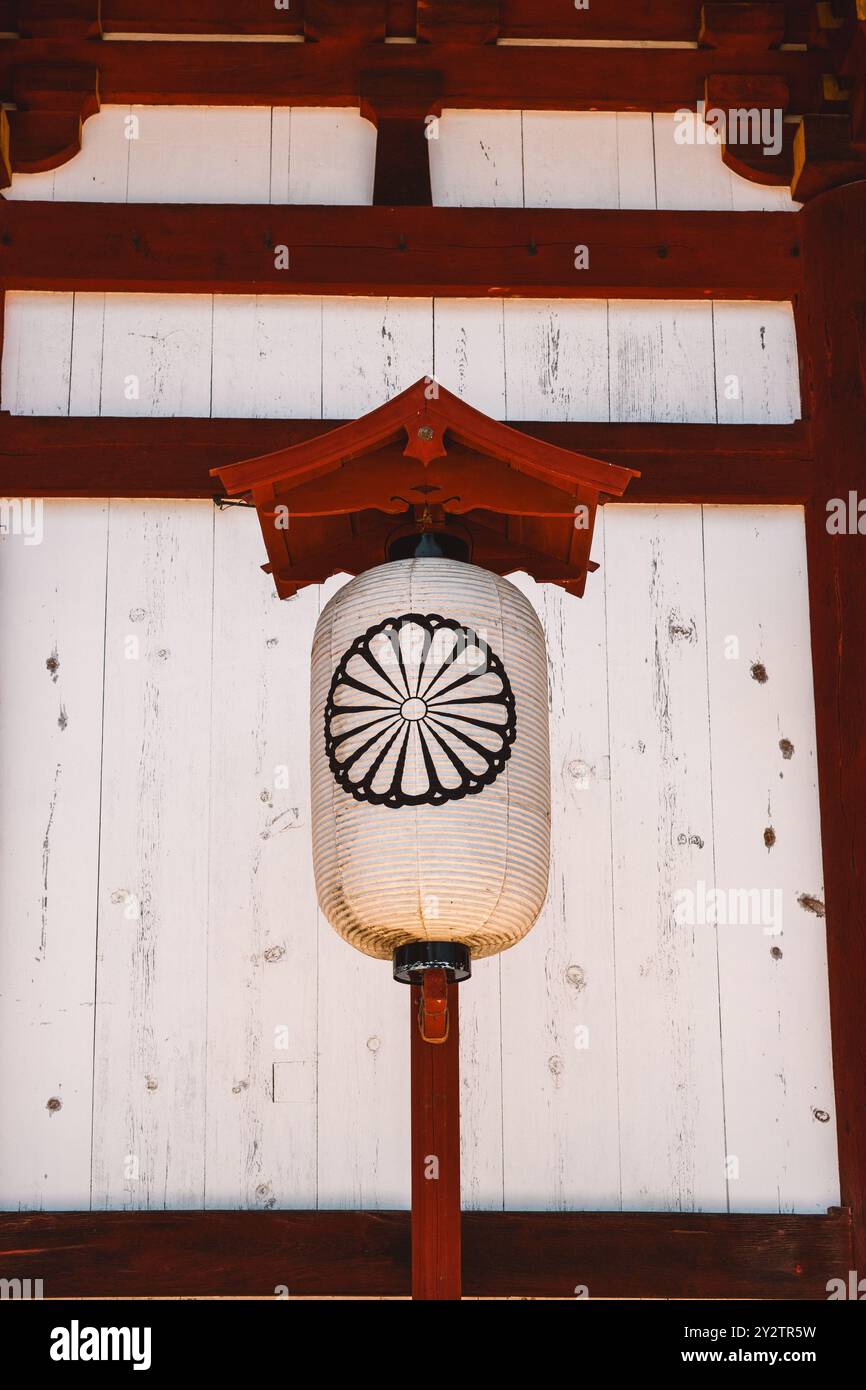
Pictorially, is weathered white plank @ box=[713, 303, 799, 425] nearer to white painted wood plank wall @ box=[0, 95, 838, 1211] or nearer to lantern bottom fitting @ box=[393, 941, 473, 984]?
white painted wood plank wall @ box=[0, 95, 838, 1211]

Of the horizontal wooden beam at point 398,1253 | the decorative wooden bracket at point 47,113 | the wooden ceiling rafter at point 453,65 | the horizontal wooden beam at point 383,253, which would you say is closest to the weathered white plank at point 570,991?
the horizontal wooden beam at point 398,1253

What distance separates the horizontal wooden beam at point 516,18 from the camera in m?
5.33

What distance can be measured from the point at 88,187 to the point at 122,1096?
263 centimetres

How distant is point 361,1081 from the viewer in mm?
4430

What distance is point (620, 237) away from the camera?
5168 millimetres

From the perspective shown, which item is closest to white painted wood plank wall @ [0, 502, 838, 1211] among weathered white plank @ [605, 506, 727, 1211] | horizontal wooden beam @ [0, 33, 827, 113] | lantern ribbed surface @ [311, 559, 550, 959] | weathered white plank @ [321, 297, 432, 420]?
weathered white plank @ [605, 506, 727, 1211]

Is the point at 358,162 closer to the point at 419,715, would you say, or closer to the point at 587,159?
the point at 587,159

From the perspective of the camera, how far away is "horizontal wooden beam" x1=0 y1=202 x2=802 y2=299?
16.7 feet

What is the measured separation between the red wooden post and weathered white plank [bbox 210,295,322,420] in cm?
174

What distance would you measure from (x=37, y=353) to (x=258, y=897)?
1701 millimetres

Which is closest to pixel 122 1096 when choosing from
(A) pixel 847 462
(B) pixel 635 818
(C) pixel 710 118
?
(B) pixel 635 818

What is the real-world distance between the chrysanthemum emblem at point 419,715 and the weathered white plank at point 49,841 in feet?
3.69

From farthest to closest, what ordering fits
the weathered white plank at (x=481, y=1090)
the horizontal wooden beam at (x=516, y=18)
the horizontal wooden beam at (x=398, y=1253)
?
the horizontal wooden beam at (x=516, y=18)
the weathered white plank at (x=481, y=1090)
the horizontal wooden beam at (x=398, y=1253)

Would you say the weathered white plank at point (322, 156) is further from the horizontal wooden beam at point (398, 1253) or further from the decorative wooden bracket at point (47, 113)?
the horizontal wooden beam at point (398, 1253)
